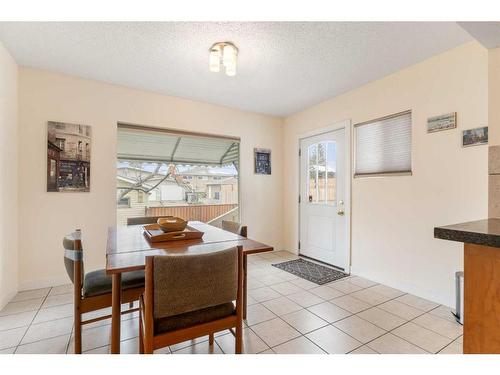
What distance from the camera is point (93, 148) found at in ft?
9.77

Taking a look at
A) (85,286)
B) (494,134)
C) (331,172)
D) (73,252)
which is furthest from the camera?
(331,172)

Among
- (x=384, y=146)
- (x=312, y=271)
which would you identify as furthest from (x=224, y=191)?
(x=384, y=146)

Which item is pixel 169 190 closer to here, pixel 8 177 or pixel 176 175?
pixel 176 175

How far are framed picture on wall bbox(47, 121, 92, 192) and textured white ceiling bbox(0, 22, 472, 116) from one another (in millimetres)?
658

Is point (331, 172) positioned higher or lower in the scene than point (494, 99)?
lower

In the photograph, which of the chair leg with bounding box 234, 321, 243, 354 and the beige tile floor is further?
the beige tile floor

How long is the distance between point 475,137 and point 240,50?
2242 millimetres

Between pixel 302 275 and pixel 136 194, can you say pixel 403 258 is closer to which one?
pixel 302 275

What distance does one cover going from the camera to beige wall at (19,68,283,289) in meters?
2.67

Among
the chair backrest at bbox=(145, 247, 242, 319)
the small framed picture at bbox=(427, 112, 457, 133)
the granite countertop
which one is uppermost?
the small framed picture at bbox=(427, 112, 457, 133)

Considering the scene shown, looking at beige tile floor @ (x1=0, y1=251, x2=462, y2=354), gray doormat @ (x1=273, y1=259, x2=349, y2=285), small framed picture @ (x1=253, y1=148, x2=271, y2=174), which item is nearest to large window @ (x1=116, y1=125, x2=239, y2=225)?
small framed picture @ (x1=253, y1=148, x2=271, y2=174)

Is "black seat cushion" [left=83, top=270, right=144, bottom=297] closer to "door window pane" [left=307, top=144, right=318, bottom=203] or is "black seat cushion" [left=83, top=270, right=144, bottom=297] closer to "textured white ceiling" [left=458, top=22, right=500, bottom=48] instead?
"textured white ceiling" [left=458, top=22, right=500, bottom=48]

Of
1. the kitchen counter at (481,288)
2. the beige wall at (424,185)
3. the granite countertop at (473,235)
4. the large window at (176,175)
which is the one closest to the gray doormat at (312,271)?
the beige wall at (424,185)

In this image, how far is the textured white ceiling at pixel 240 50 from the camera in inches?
78.1
